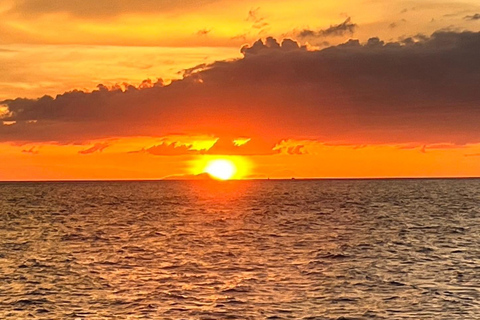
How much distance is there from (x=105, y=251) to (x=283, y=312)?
30259mm

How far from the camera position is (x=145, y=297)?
3853cm

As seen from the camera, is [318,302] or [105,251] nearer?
[318,302]

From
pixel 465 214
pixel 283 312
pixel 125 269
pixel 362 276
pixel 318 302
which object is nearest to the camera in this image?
pixel 283 312

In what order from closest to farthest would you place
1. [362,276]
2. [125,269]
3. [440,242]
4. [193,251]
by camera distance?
1. [362,276]
2. [125,269]
3. [193,251]
4. [440,242]

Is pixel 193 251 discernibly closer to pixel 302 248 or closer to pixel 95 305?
pixel 302 248

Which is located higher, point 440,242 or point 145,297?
point 440,242

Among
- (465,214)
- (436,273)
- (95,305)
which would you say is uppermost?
(465,214)

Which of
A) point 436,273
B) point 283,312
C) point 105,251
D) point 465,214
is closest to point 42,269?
point 105,251

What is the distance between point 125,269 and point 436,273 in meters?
22.2

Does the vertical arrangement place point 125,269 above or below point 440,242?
below

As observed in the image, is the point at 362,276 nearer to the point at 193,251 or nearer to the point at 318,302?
the point at 318,302

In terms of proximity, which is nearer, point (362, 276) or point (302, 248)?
point (362, 276)

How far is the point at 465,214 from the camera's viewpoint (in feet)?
373

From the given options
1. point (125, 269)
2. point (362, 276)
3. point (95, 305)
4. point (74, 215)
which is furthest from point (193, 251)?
point (74, 215)
